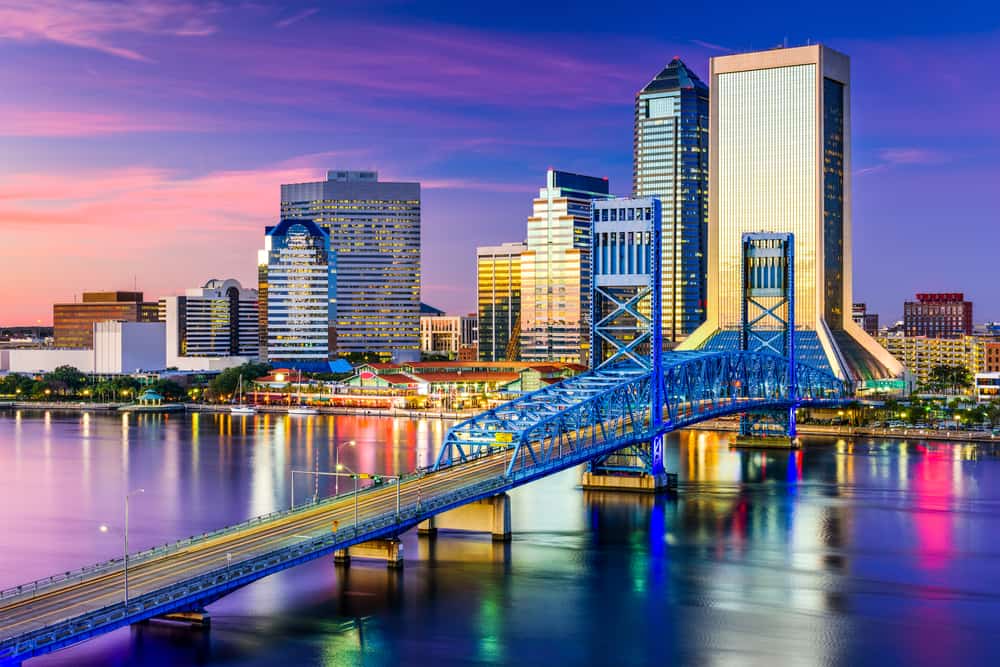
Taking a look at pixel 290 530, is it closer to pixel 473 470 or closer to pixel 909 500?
pixel 473 470

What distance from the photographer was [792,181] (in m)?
134

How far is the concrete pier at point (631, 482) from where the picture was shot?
218 ft

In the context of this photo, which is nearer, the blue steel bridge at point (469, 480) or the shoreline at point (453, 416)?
the blue steel bridge at point (469, 480)

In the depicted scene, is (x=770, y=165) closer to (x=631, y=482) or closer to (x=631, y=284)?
(x=631, y=284)

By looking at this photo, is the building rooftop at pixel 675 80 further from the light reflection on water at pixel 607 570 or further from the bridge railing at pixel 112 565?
the bridge railing at pixel 112 565

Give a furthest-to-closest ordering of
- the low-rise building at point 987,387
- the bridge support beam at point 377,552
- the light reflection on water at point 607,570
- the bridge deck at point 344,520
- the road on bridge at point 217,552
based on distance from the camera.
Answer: the low-rise building at point 987,387 < the bridge support beam at point 377,552 < the light reflection on water at point 607,570 < the road on bridge at point 217,552 < the bridge deck at point 344,520

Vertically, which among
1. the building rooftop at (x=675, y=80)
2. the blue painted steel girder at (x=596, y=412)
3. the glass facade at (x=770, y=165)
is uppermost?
the building rooftop at (x=675, y=80)

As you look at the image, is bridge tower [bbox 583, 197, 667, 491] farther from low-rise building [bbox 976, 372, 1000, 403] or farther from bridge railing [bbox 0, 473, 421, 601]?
low-rise building [bbox 976, 372, 1000, 403]

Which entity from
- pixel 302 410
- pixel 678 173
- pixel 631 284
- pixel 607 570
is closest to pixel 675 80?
pixel 678 173

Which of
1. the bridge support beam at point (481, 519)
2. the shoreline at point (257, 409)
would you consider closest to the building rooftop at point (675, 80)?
the shoreline at point (257, 409)

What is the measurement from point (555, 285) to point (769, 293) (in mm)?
67889

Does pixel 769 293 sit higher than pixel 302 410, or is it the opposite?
pixel 769 293

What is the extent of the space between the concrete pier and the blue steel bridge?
0.29 metres

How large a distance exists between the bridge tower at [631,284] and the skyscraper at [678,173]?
371 ft
